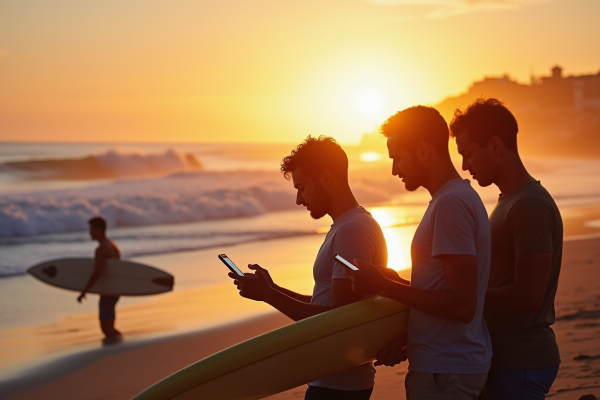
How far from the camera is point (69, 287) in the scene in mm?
9453

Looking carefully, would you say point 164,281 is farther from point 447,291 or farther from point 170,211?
point 170,211

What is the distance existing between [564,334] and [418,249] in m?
5.07

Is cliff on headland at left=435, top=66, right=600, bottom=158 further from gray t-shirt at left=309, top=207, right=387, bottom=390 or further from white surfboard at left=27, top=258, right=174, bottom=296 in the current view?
gray t-shirt at left=309, top=207, right=387, bottom=390

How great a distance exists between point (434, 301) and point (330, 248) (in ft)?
1.96

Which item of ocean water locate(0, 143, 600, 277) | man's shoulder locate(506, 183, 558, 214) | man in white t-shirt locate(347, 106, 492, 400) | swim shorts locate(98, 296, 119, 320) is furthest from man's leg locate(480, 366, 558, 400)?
ocean water locate(0, 143, 600, 277)

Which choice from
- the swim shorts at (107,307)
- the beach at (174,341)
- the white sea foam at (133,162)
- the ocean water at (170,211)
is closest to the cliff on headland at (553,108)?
the white sea foam at (133,162)

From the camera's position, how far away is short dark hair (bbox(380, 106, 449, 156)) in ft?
8.47

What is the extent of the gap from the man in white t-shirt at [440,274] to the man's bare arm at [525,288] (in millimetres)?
163

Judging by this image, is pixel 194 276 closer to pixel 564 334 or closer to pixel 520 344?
pixel 564 334

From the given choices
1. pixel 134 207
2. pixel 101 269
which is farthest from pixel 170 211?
pixel 101 269

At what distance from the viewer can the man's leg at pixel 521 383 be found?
2783 mm

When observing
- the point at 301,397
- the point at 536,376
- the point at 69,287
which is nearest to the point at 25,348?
the point at 69,287

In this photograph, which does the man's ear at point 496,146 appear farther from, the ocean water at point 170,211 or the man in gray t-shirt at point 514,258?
the ocean water at point 170,211

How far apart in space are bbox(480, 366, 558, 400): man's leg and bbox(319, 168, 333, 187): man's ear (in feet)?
3.45
